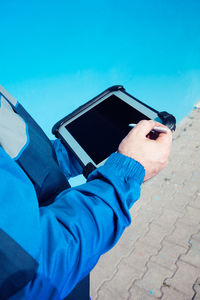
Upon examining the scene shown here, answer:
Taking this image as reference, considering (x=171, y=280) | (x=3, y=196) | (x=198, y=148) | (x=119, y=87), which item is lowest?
(x=198, y=148)

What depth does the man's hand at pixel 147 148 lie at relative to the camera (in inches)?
30.8

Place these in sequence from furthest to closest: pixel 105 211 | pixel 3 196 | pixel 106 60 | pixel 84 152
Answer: pixel 106 60 < pixel 84 152 < pixel 105 211 < pixel 3 196

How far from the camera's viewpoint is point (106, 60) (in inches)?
108

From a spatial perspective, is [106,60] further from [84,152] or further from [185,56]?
[84,152]

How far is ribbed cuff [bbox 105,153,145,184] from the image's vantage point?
0.73 m

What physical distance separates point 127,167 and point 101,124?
525 mm

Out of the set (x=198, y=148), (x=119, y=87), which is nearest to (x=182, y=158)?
(x=198, y=148)

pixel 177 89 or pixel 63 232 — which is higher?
pixel 63 232

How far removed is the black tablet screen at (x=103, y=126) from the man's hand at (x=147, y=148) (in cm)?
23

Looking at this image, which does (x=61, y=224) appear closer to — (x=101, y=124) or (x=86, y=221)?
(x=86, y=221)

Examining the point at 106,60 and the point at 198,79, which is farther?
the point at 198,79

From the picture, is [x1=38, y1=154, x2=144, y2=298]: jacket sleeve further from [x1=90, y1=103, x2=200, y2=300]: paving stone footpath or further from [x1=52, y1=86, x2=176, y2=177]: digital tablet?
[x1=90, y1=103, x2=200, y2=300]: paving stone footpath

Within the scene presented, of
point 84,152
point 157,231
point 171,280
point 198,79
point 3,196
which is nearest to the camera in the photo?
point 3,196

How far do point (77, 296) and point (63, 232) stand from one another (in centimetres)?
55
